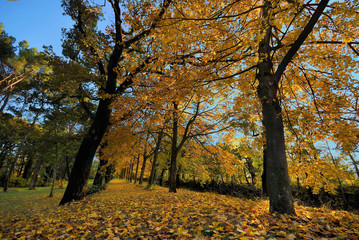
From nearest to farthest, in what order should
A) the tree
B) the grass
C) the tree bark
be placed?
the tree bark, the grass, the tree

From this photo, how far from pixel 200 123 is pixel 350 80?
7.04 meters

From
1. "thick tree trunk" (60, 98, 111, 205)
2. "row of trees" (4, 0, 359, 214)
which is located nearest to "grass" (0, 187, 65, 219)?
"thick tree trunk" (60, 98, 111, 205)

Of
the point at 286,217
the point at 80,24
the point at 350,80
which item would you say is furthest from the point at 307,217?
the point at 80,24

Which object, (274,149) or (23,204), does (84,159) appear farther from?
(274,149)

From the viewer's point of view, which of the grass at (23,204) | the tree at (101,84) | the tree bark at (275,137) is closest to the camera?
the tree bark at (275,137)

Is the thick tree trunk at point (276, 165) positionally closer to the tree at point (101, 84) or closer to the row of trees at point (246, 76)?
the row of trees at point (246, 76)

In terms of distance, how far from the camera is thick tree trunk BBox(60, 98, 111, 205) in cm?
692

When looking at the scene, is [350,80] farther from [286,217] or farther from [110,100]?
[110,100]

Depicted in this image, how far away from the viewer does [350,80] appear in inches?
161

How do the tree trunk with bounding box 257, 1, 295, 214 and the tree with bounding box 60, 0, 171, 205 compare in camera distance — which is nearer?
the tree trunk with bounding box 257, 1, 295, 214

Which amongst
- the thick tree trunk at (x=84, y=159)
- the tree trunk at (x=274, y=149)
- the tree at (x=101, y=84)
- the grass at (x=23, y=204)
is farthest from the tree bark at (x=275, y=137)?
the grass at (x=23, y=204)

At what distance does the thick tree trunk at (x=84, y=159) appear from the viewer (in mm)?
6918

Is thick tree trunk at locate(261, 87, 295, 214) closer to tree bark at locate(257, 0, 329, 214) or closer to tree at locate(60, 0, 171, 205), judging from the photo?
tree bark at locate(257, 0, 329, 214)

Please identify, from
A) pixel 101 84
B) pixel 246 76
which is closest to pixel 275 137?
pixel 246 76
